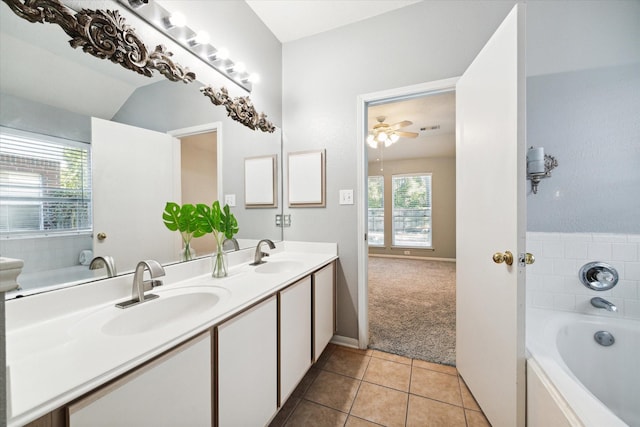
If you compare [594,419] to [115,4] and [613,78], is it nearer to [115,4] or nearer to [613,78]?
[613,78]

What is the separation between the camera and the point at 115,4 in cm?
106

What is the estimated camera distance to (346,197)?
6.53ft

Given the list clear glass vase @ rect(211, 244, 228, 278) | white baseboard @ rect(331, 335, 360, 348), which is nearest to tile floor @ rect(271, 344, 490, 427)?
white baseboard @ rect(331, 335, 360, 348)

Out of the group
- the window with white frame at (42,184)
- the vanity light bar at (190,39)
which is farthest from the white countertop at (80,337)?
the vanity light bar at (190,39)

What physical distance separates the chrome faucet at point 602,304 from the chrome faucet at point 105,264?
7.91ft

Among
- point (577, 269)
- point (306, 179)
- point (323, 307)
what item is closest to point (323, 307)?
point (323, 307)

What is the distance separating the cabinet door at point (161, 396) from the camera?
22.0 inches

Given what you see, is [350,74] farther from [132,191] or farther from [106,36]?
[132,191]

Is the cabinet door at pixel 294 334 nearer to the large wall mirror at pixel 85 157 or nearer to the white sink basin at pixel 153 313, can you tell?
the white sink basin at pixel 153 313

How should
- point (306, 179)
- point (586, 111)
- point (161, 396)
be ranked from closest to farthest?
1. point (161, 396)
2. point (586, 111)
3. point (306, 179)

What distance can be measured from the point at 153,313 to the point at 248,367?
43 cm

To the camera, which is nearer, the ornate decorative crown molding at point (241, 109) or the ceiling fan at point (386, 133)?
the ornate decorative crown molding at point (241, 109)

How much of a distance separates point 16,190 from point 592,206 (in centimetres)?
261

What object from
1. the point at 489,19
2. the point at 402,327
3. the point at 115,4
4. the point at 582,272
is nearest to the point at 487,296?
the point at 582,272
